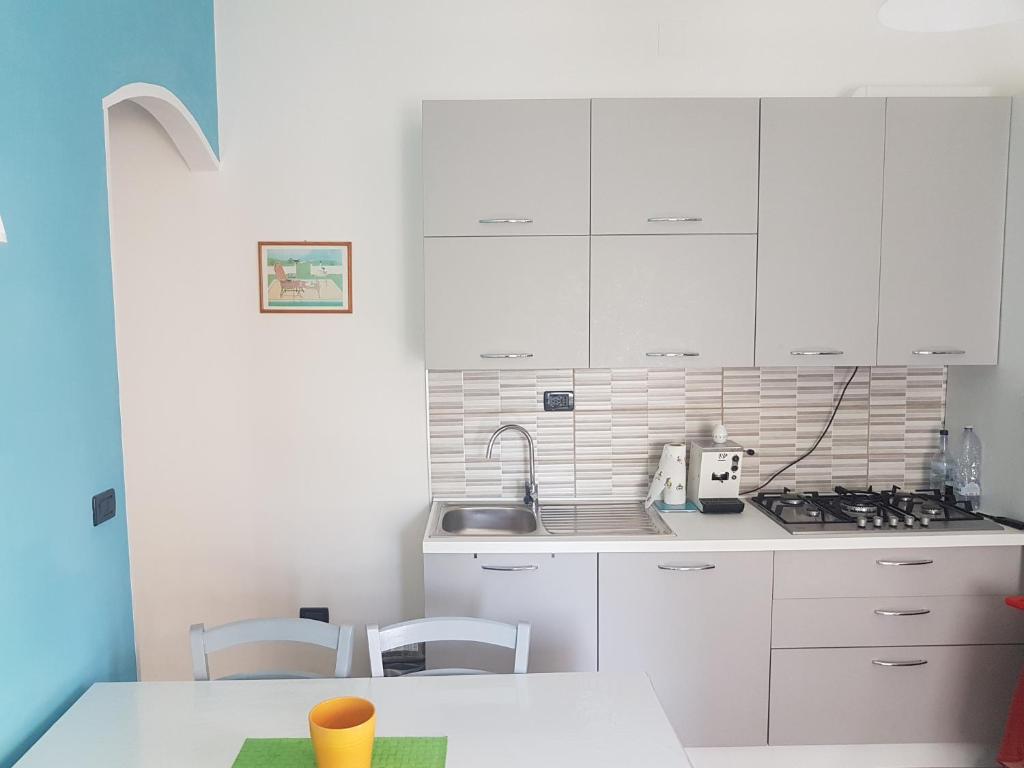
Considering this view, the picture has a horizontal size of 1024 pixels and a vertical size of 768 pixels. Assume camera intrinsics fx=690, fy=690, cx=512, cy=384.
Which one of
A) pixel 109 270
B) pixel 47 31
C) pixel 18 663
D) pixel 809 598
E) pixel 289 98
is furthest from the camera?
pixel 289 98

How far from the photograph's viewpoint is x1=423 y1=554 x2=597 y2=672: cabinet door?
2.34 metres

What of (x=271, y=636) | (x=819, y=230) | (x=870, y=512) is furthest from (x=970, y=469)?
(x=271, y=636)

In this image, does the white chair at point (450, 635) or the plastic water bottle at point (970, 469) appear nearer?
the white chair at point (450, 635)

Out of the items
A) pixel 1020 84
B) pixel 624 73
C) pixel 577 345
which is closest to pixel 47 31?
pixel 577 345

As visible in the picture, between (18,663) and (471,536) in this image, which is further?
(471,536)

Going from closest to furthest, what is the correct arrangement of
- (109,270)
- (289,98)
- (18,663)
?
(18,663), (109,270), (289,98)

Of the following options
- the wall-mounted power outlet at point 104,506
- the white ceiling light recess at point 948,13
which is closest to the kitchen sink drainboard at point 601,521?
the wall-mounted power outlet at point 104,506

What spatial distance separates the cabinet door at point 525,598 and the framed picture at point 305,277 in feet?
3.58

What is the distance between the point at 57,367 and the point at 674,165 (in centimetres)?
196

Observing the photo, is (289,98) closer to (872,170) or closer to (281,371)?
(281,371)

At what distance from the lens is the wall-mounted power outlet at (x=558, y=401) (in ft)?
9.14

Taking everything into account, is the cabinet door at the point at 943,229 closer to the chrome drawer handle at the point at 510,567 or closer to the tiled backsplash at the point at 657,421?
the tiled backsplash at the point at 657,421

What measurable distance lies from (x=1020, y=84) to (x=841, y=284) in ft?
3.85

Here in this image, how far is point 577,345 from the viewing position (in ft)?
8.07
